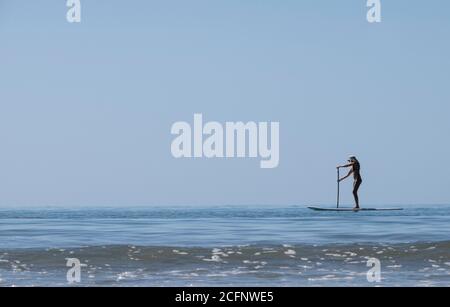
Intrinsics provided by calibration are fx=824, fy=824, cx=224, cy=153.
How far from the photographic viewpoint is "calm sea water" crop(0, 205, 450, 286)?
1625 centimetres

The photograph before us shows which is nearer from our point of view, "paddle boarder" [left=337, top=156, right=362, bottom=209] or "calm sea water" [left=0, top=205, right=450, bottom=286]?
"calm sea water" [left=0, top=205, right=450, bottom=286]

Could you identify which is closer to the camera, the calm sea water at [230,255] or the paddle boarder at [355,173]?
the calm sea water at [230,255]

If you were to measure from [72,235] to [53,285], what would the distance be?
343 inches

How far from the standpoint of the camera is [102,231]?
84.6 ft

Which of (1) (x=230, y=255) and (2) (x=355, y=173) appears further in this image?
(2) (x=355, y=173)

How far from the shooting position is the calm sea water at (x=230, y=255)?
16250 mm

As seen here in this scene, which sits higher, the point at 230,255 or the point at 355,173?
the point at 355,173

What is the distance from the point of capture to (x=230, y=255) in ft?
63.4

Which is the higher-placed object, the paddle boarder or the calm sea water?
the paddle boarder

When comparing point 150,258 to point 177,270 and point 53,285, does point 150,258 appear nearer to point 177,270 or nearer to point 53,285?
point 177,270

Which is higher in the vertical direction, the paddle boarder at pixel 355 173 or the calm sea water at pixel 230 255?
the paddle boarder at pixel 355 173
